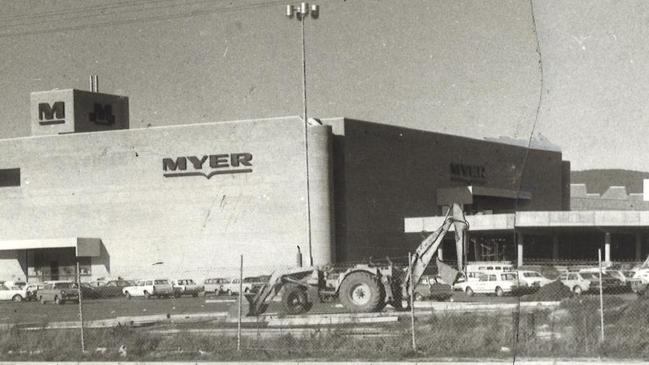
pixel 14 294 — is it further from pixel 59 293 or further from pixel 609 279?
pixel 609 279

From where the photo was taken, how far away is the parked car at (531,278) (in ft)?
163

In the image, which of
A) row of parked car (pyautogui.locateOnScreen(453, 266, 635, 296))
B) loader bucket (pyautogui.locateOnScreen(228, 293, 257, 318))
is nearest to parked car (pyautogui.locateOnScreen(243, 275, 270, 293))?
loader bucket (pyautogui.locateOnScreen(228, 293, 257, 318))

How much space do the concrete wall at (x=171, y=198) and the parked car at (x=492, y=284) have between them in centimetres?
2680

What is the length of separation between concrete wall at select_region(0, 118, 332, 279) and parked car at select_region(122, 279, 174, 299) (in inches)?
487

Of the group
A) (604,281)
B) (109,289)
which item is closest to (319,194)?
(109,289)

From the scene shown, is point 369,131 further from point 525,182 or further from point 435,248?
point 435,248

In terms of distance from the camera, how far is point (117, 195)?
81125 millimetres

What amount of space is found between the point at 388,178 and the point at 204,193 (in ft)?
47.9

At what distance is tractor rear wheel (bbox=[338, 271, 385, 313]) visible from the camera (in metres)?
31.2

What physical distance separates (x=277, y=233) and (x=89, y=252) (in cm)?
1516

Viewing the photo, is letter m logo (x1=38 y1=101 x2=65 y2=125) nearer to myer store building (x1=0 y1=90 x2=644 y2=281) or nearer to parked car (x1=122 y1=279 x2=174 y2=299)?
myer store building (x1=0 y1=90 x2=644 y2=281)

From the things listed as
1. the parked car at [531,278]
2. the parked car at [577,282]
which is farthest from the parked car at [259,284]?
the parked car at [577,282]

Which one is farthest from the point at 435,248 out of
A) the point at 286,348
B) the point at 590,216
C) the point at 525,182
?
the point at 525,182

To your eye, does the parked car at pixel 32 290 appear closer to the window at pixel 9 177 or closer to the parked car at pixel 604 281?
the window at pixel 9 177
